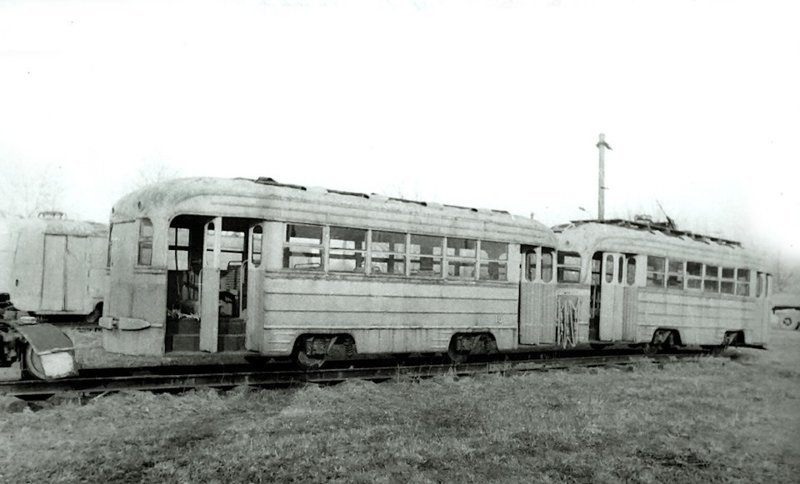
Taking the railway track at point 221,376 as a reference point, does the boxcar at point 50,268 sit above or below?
above

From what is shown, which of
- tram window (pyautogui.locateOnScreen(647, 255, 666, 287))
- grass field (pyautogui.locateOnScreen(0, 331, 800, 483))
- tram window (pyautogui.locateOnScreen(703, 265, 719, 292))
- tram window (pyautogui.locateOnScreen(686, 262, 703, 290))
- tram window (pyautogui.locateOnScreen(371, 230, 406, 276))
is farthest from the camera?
tram window (pyautogui.locateOnScreen(703, 265, 719, 292))

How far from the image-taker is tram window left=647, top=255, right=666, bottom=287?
545 inches

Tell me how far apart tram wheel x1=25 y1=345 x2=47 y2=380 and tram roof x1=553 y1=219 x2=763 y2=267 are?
963cm

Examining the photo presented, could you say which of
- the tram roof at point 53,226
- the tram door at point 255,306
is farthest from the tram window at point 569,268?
the tram roof at point 53,226

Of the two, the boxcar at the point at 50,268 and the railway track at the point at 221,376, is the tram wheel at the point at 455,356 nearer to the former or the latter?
the railway track at the point at 221,376

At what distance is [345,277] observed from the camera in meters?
9.37

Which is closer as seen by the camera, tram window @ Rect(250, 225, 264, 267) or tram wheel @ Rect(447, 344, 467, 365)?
tram window @ Rect(250, 225, 264, 267)

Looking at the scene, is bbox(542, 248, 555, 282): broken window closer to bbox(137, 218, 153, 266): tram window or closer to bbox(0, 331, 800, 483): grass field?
bbox(0, 331, 800, 483): grass field

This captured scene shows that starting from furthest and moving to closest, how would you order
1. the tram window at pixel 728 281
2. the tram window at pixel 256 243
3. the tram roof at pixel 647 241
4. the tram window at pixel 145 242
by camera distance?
the tram window at pixel 728 281, the tram roof at pixel 647 241, the tram window at pixel 256 243, the tram window at pixel 145 242

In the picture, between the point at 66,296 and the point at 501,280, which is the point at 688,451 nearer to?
the point at 501,280

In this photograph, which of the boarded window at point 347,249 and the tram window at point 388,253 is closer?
the boarded window at point 347,249

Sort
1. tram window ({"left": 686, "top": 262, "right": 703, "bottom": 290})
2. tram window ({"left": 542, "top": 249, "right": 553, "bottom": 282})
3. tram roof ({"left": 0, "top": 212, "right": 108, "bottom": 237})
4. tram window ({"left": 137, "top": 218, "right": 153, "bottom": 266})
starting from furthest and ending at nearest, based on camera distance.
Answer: tram roof ({"left": 0, "top": 212, "right": 108, "bottom": 237}) → tram window ({"left": 686, "top": 262, "right": 703, "bottom": 290}) → tram window ({"left": 542, "top": 249, "right": 553, "bottom": 282}) → tram window ({"left": 137, "top": 218, "right": 153, "bottom": 266})

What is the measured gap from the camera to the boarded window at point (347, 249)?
9.39m

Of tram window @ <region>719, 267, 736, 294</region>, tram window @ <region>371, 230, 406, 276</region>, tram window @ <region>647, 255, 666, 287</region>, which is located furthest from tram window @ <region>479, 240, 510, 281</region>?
tram window @ <region>719, 267, 736, 294</region>
